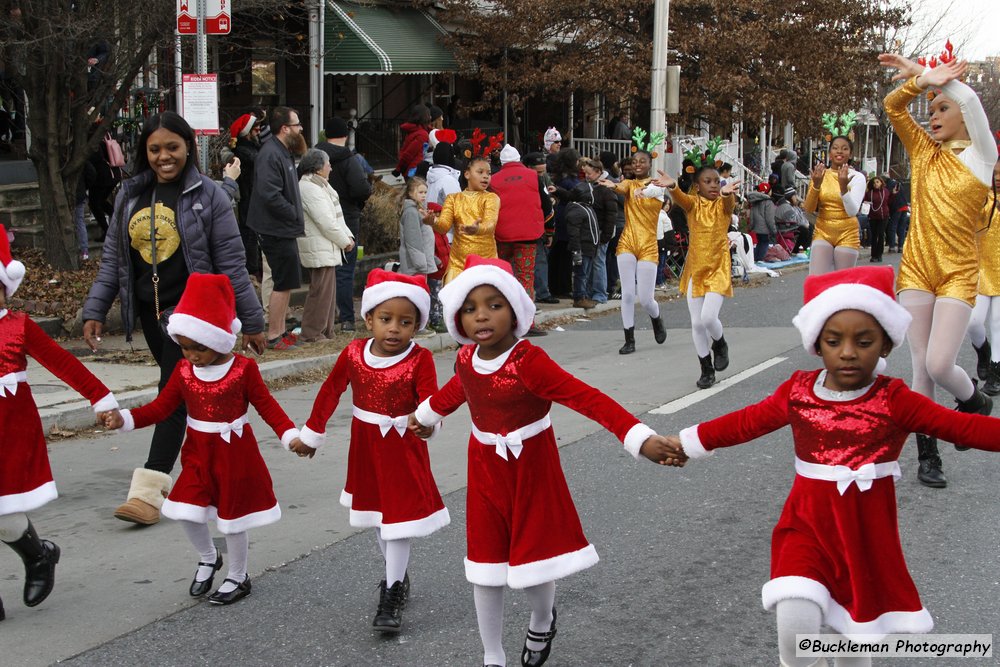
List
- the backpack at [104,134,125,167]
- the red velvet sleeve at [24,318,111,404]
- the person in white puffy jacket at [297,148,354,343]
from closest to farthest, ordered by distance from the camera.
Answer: the red velvet sleeve at [24,318,111,404] < the person in white puffy jacket at [297,148,354,343] < the backpack at [104,134,125,167]

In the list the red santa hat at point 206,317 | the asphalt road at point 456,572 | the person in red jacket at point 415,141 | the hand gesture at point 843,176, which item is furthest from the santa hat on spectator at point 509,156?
the red santa hat at point 206,317

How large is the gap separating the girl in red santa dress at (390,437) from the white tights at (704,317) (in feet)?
16.7

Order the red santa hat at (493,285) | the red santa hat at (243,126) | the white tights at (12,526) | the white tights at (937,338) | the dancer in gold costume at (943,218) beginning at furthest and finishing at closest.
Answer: the red santa hat at (243,126), the white tights at (937,338), the dancer in gold costume at (943,218), the white tights at (12,526), the red santa hat at (493,285)

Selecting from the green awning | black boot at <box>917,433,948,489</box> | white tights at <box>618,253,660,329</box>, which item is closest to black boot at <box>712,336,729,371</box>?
white tights at <box>618,253,660,329</box>

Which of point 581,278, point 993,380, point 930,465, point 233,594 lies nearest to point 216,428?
point 233,594

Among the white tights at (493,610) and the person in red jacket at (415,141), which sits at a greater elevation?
the person in red jacket at (415,141)

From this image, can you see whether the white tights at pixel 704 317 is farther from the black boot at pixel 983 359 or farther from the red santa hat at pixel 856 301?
the red santa hat at pixel 856 301

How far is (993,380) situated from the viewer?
9.23m

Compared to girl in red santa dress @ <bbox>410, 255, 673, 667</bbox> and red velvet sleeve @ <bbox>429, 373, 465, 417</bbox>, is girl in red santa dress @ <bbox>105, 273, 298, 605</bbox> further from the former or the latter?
girl in red santa dress @ <bbox>410, 255, 673, 667</bbox>

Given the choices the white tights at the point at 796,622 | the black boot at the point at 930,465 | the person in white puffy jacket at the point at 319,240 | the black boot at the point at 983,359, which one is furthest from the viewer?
the person in white puffy jacket at the point at 319,240

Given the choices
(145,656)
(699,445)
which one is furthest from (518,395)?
(145,656)

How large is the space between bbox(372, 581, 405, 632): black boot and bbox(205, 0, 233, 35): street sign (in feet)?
22.0

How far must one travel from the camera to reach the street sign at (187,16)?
33.3 feet

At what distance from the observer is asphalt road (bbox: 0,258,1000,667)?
471 centimetres
